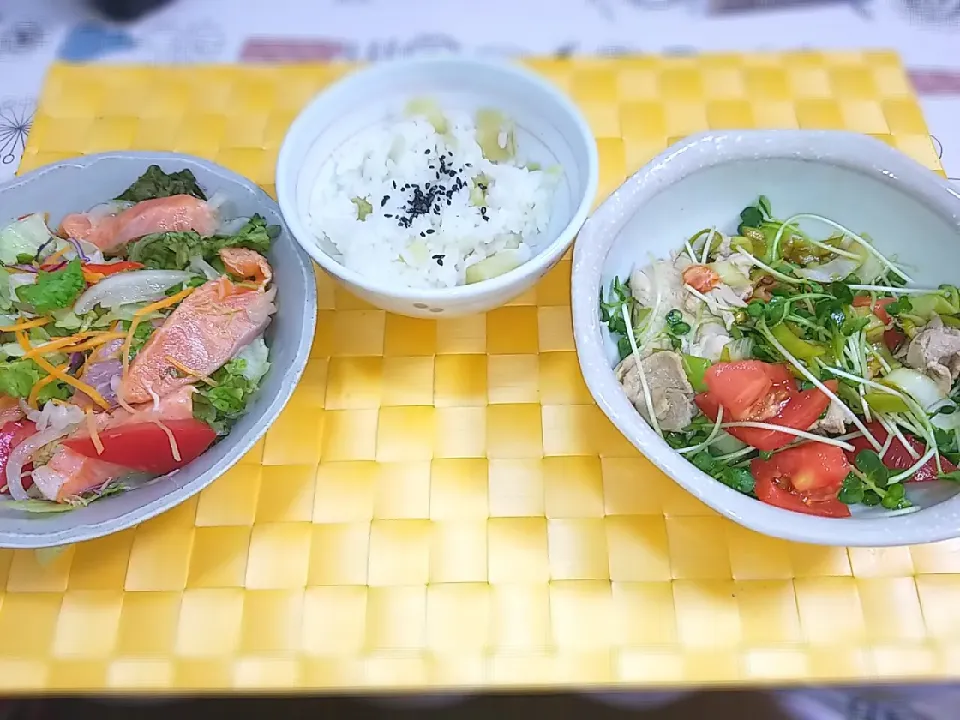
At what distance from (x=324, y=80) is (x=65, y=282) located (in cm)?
78

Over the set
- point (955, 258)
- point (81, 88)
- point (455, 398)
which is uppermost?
point (955, 258)

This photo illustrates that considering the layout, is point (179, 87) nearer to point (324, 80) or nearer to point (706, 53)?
point (324, 80)

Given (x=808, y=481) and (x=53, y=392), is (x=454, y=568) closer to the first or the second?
(x=808, y=481)

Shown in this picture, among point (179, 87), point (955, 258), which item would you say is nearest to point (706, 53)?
point (955, 258)

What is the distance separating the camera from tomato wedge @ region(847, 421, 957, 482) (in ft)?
3.81

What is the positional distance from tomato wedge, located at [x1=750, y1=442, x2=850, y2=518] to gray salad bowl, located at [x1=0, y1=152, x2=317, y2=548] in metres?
0.71

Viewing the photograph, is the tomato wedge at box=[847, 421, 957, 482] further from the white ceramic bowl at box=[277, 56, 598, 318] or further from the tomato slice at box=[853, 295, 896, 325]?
the white ceramic bowl at box=[277, 56, 598, 318]

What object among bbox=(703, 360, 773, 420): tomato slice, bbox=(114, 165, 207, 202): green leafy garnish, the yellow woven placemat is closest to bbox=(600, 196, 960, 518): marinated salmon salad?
bbox=(703, 360, 773, 420): tomato slice

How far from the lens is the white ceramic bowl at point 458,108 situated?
47.8 inches

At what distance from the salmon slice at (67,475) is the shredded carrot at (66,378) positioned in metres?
0.08

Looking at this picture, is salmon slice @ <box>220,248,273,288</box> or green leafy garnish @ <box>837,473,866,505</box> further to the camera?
salmon slice @ <box>220,248,273,288</box>

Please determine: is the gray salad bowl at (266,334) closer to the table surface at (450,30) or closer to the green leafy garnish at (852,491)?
the table surface at (450,30)

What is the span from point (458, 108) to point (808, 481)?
0.88 m

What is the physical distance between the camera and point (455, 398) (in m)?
1.36
